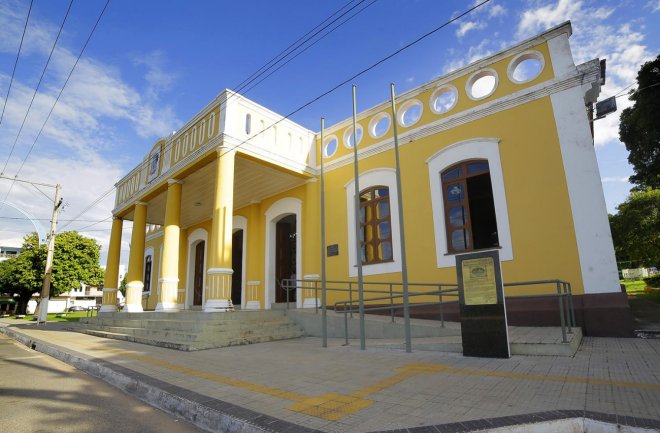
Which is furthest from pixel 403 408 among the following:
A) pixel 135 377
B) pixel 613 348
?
pixel 613 348

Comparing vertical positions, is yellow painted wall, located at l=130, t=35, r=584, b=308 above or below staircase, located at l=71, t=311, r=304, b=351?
above

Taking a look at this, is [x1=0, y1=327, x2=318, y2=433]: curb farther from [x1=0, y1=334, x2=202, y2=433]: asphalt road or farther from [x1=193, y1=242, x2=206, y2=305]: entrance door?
[x1=193, y1=242, x2=206, y2=305]: entrance door

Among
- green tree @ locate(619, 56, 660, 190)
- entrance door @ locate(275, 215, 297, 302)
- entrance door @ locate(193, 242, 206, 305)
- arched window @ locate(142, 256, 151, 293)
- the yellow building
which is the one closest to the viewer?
the yellow building

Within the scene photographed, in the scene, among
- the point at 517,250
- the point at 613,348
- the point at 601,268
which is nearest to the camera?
the point at 613,348

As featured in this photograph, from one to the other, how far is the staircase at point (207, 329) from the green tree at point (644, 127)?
1143cm

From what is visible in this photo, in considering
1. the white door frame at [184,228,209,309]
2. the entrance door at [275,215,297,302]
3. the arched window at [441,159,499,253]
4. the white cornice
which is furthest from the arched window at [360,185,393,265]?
the white door frame at [184,228,209,309]

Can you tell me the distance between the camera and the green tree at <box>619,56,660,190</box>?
11477mm

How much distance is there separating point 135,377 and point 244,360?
5.42 ft

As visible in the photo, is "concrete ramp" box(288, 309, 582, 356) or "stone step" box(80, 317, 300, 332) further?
"stone step" box(80, 317, 300, 332)

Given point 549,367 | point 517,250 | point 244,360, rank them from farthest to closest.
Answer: point 517,250 < point 244,360 < point 549,367

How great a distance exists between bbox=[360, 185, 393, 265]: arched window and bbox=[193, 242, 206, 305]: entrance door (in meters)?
9.67

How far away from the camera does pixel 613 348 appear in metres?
5.31

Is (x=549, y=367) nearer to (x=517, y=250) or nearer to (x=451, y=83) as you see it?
(x=517, y=250)

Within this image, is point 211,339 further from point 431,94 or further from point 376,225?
point 431,94
